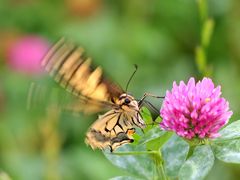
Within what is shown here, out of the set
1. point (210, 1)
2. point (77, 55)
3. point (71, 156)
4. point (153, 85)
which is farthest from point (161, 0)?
point (77, 55)

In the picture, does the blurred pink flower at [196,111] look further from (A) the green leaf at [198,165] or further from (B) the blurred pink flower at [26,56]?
(B) the blurred pink flower at [26,56]

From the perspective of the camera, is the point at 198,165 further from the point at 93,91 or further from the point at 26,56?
the point at 26,56

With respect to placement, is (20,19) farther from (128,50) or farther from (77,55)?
(77,55)

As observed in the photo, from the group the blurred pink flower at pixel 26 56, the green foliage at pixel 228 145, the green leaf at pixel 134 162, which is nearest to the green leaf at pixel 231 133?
the green foliage at pixel 228 145

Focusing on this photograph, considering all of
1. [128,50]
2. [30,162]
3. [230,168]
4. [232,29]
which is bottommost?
[30,162]

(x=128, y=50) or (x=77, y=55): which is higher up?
(x=128, y=50)

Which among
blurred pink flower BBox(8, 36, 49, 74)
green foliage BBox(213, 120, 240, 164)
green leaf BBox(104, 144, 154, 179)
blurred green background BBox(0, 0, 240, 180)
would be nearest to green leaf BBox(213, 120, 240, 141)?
green foliage BBox(213, 120, 240, 164)
